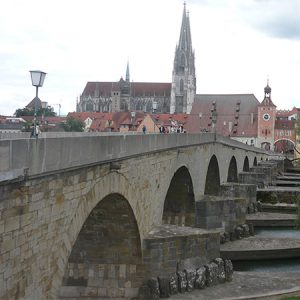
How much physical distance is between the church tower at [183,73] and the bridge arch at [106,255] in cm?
12068

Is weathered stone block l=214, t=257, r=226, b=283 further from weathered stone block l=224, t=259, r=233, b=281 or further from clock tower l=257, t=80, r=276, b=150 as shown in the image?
clock tower l=257, t=80, r=276, b=150

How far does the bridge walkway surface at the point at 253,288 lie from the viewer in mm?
15523

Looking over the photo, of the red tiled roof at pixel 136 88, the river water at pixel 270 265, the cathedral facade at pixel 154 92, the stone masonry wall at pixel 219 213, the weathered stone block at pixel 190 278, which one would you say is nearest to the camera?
the weathered stone block at pixel 190 278

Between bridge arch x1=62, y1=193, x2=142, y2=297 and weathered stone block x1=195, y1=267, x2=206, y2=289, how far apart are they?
2467 mm

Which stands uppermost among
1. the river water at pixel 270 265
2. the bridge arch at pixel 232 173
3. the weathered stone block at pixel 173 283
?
the bridge arch at pixel 232 173

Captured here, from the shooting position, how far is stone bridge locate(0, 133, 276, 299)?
6.92 metres

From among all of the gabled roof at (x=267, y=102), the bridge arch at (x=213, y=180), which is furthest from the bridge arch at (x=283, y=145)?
the bridge arch at (x=213, y=180)

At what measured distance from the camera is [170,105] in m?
138

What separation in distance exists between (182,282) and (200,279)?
887 mm

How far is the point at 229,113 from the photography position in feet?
336

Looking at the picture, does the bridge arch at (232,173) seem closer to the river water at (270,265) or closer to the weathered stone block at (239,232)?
the weathered stone block at (239,232)

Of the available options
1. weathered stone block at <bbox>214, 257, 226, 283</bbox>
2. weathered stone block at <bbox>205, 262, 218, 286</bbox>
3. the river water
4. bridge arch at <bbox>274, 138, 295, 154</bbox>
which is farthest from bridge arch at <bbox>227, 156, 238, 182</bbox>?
bridge arch at <bbox>274, 138, 295, 154</bbox>

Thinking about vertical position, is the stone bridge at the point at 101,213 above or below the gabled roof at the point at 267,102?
below

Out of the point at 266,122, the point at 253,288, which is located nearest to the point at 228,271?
the point at 253,288
